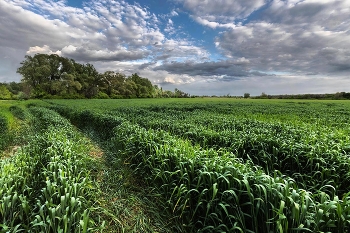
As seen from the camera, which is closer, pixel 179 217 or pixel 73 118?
pixel 179 217

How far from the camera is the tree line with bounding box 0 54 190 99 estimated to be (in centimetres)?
4966

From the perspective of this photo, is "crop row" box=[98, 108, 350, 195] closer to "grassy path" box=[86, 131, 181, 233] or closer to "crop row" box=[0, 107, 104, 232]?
"grassy path" box=[86, 131, 181, 233]

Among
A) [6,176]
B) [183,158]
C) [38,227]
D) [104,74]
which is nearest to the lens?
[38,227]

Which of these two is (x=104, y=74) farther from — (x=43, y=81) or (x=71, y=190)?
(x=71, y=190)

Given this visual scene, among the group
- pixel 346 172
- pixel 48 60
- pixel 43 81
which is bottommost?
pixel 346 172

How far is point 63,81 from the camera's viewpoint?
52.3 meters

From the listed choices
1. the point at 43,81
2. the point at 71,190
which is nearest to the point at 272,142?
the point at 71,190

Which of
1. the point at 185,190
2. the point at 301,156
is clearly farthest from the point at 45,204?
the point at 301,156

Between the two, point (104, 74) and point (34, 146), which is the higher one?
point (104, 74)

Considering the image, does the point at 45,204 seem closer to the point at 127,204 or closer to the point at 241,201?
the point at 127,204

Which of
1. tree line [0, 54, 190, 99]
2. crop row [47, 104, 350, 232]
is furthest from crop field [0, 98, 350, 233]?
tree line [0, 54, 190, 99]

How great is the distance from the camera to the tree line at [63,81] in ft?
163

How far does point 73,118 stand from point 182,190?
563 inches

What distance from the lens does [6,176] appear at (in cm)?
356
